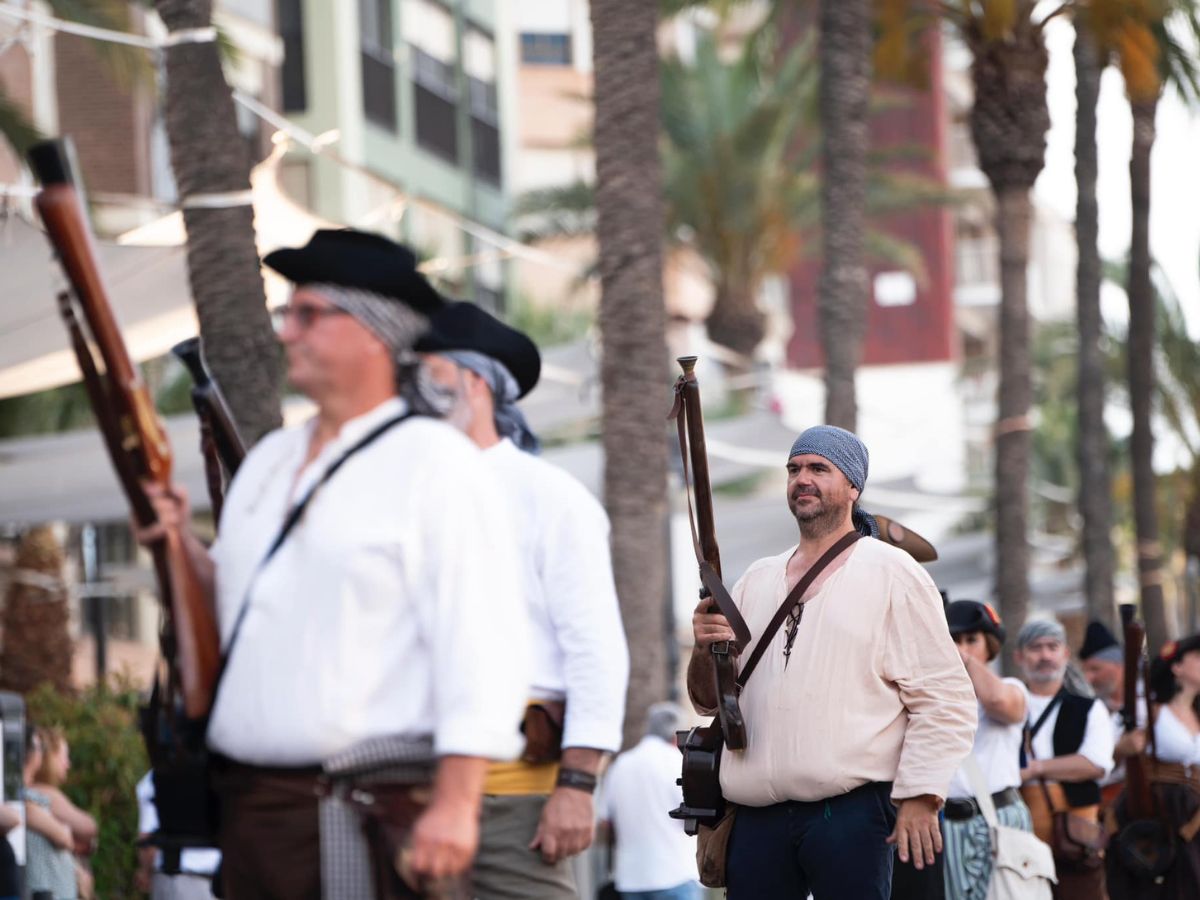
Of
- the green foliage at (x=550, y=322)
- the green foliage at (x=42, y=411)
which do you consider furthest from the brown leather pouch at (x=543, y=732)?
→ the green foliage at (x=550, y=322)

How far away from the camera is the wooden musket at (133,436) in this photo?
445 cm

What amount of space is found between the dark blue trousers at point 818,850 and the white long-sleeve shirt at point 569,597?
100 cm

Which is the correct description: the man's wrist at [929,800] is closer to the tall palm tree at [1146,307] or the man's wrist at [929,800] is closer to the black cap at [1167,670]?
the black cap at [1167,670]

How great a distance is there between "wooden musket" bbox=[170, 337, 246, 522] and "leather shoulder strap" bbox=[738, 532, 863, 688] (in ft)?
5.85

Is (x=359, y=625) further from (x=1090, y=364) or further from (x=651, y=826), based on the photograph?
(x=1090, y=364)

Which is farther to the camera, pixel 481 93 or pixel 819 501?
pixel 481 93

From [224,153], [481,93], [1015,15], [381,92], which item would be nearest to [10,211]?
[224,153]

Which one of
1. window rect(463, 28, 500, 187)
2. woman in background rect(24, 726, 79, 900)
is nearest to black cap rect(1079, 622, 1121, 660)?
woman in background rect(24, 726, 79, 900)

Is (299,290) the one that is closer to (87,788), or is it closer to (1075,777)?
(1075,777)

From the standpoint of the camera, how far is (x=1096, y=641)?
12695 millimetres

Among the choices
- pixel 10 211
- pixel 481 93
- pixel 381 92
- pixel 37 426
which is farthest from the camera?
pixel 481 93

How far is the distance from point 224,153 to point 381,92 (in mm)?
29945

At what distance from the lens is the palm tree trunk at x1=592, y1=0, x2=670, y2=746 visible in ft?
52.9

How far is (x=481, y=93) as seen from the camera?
1838 inches
